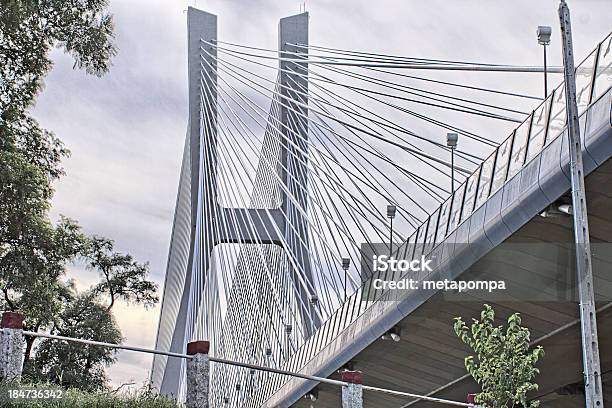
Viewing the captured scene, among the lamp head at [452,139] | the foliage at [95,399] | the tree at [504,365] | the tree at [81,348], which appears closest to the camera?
the foliage at [95,399]

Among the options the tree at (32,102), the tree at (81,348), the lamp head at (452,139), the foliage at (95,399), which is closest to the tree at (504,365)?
the foliage at (95,399)

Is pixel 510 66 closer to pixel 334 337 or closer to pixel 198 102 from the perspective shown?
pixel 334 337

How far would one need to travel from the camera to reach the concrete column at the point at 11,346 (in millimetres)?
11438

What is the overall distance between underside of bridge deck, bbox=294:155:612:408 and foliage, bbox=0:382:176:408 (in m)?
6.36

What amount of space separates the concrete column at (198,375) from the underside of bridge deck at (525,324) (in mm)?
5443

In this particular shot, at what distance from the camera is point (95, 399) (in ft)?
38.7

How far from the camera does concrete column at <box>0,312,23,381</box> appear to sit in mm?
11438

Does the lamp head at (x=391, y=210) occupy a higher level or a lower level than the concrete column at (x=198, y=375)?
higher

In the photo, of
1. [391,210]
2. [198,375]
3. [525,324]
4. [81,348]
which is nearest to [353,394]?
[198,375]

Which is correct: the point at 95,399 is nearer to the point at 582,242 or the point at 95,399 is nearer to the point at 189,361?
the point at 189,361

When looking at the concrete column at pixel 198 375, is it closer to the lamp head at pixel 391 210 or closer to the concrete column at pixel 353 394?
the concrete column at pixel 353 394

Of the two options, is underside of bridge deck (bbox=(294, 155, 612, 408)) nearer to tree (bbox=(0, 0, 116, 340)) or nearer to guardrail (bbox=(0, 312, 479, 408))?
guardrail (bbox=(0, 312, 479, 408))

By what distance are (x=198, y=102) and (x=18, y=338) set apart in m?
26.1

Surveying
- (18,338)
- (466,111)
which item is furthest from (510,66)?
(18,338)
